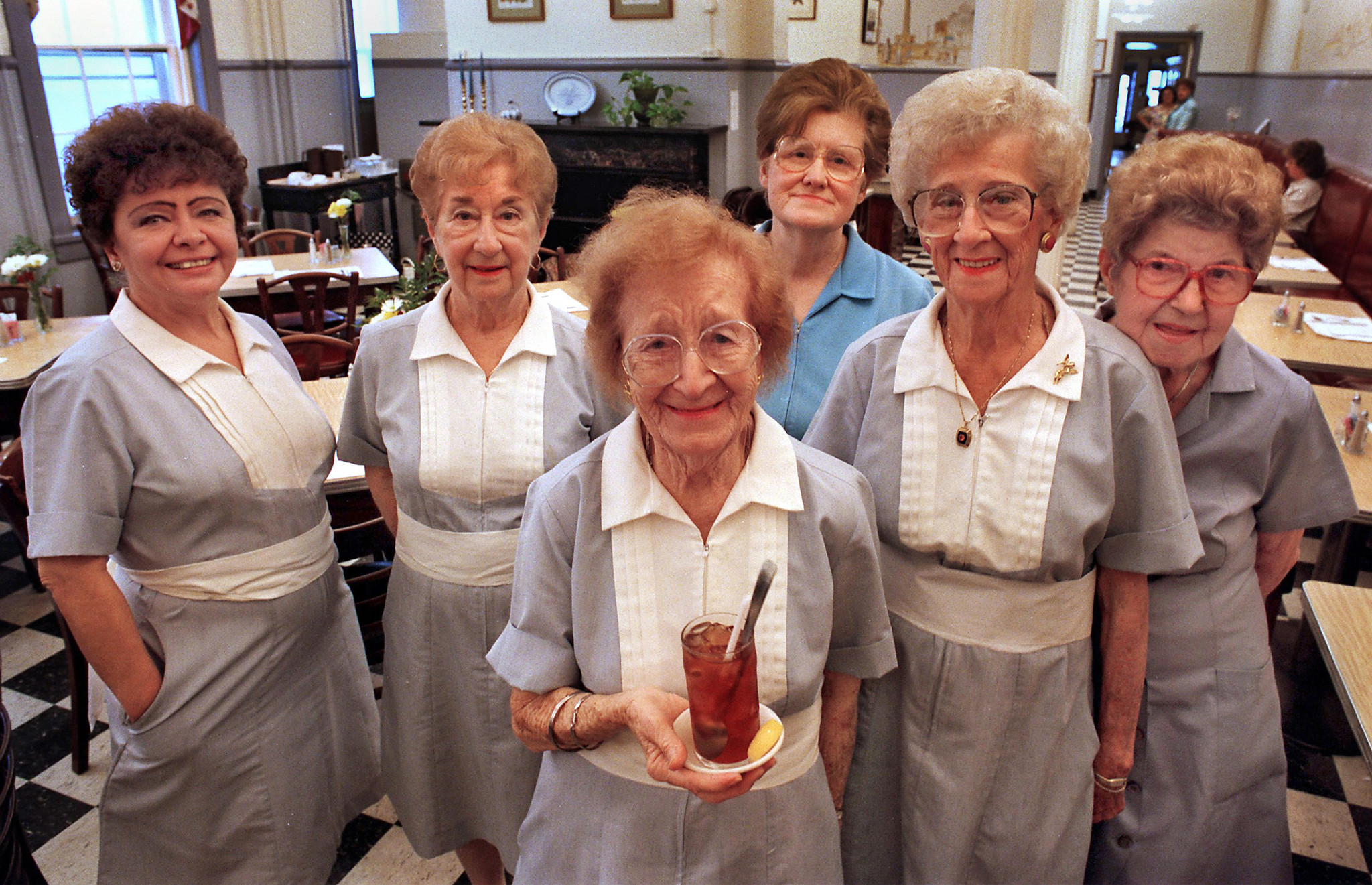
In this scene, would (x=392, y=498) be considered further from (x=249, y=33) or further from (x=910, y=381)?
(x=249, y=33)

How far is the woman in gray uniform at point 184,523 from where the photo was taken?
63.4 inches

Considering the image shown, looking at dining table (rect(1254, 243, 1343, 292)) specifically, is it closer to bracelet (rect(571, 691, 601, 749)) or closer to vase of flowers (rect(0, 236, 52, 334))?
bracelet (rect(571, 691, 601, 749))

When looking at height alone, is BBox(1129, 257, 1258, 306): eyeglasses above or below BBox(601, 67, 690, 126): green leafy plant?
below

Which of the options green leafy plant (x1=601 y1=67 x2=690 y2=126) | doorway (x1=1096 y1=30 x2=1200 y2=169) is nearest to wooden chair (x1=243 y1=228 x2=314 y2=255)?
green leafy plant (x1=601 y1=67 x2=690 y2=126)

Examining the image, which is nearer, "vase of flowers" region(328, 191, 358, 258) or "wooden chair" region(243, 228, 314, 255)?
"vase of flowers" region(328, 191, 358, 258)

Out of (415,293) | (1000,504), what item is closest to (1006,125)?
(1000,504)

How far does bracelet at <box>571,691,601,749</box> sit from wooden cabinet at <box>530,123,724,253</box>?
726 cm

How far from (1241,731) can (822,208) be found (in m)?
1.32

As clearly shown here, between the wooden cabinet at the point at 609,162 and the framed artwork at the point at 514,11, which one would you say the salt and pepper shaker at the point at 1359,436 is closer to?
the wooden cabinet at the point at 609,162

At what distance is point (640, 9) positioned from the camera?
8391 millimetres

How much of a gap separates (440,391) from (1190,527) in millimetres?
1364

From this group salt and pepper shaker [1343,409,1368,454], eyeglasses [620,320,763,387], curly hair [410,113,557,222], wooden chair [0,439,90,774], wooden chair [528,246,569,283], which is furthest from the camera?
wooden chair [528,246,569,283]

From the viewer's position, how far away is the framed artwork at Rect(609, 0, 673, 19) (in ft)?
27.3

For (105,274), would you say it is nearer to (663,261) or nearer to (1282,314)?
(663,261)
